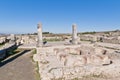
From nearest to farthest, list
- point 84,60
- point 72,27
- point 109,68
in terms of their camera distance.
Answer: point 109,68, point 84,60, point 72,27

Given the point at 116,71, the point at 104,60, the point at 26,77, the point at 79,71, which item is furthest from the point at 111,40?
the point at 26,77

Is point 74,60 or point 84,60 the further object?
point 84,60

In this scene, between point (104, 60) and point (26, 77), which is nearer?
point (26, 77)

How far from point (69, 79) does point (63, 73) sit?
478 millimetres

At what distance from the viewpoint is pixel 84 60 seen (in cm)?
1411

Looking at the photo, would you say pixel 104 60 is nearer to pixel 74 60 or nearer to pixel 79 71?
pixel 74 60

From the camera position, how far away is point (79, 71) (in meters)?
9.02

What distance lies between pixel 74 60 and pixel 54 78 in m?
4.96

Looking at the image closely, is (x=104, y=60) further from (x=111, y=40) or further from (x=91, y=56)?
(x=111, y=40)

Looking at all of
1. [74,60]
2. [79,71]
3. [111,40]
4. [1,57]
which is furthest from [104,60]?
[111,40]

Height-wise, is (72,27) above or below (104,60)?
above

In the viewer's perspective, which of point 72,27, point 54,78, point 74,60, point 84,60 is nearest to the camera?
point 54,78

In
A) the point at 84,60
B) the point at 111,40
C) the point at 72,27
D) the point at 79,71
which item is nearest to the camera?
the point at 79,71

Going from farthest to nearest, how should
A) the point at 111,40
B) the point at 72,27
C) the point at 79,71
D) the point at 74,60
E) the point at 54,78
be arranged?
the point at 111,40
the point at 72,27
the point at 74,60
the point at 79,71
the point at 54,78
